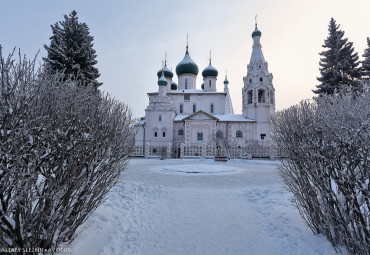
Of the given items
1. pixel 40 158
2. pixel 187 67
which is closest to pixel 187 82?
pixel 187 67

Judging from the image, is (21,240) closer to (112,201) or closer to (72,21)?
(112,201)

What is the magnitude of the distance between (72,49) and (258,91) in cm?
2763

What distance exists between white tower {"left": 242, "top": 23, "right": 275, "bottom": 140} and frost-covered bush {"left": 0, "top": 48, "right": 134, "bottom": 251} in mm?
30545

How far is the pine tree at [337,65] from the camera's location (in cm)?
1805

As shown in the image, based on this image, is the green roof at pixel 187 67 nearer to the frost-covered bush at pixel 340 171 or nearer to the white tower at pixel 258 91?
the white tower at pixel 258 91

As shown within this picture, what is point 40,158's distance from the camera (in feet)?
7.38

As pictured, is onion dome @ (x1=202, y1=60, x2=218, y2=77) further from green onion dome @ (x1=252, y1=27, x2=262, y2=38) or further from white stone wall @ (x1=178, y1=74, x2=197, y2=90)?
green onion dome @ (x1=252, y1=27, x2=262, y2=38)

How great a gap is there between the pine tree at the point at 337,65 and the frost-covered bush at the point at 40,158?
71.1ft

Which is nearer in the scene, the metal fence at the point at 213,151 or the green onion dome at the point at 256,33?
the metal fence at the point at 213,151

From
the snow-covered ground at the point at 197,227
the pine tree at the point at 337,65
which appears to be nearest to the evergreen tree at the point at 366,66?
the pine tree at the point at 337,65

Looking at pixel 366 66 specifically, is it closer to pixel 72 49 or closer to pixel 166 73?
pixel 72 49

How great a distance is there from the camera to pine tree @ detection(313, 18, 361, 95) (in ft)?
59.2

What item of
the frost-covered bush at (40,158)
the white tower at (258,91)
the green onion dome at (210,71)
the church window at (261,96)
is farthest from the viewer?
the green onion dome at (210,71)

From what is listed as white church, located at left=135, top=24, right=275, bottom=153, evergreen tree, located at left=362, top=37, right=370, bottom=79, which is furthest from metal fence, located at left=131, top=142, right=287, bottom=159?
evergreen tree, located at left=362, top=37, right=370, bottom=79
